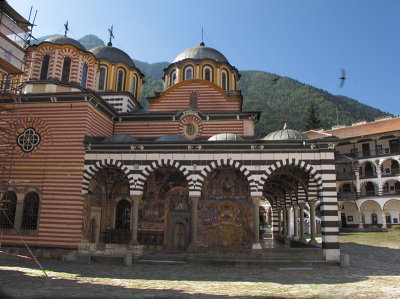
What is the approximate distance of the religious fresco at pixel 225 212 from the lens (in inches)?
648

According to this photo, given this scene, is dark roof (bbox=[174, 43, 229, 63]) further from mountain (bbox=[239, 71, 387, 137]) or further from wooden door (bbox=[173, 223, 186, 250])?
mountain (bbox=[239, 71, 387, 137])

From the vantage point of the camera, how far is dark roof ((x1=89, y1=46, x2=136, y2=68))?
Answer: 890 inches

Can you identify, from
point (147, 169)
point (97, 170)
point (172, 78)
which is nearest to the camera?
point (147, 169)

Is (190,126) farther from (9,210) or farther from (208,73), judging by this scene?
(9,210)

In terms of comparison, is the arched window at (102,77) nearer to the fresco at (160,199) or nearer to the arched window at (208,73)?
the arched window at (208,73)

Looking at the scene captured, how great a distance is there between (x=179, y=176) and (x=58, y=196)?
5.84m

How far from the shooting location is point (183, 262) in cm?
1339

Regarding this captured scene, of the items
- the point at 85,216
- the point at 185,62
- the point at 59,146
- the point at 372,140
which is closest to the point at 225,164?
the point at 85,216

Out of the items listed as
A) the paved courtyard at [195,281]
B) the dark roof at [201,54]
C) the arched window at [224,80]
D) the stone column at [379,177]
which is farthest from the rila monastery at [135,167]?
the stone column at [379,177]

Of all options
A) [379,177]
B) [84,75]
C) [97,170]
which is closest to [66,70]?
[84,75]

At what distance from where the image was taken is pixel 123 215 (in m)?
17.5

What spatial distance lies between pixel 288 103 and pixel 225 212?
212 feet

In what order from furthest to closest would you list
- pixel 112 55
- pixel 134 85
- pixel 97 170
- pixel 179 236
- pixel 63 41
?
pixel 134 85, pixel 112 55, pixel 63 41, pixel 179 236, pixel 97 170

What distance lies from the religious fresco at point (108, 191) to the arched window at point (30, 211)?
2458 mm
